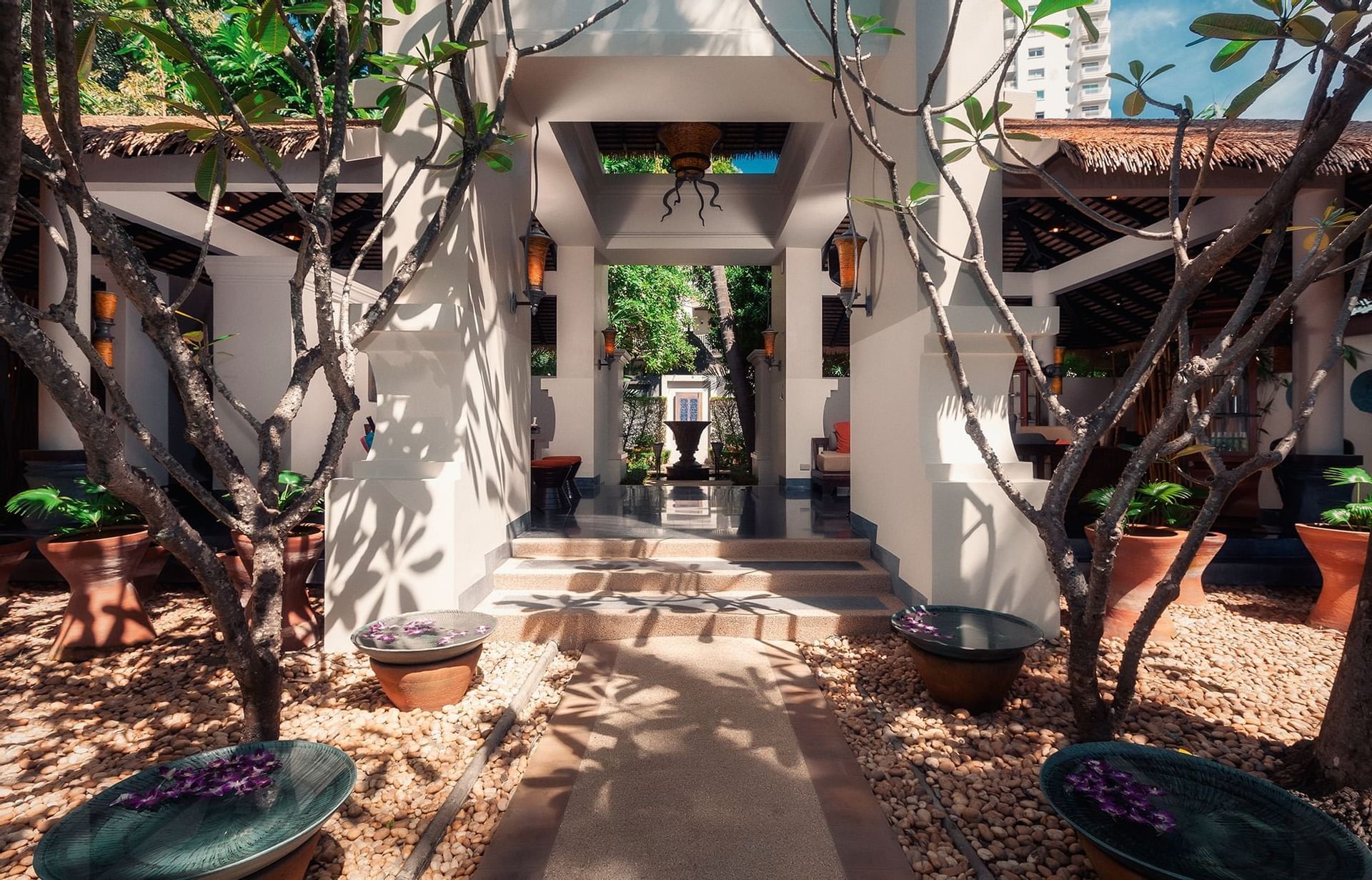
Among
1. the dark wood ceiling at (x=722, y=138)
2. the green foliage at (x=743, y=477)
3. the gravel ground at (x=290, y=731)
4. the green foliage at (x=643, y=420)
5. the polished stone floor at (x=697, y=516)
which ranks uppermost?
the dark wood ceiling at (x=722, y=138)

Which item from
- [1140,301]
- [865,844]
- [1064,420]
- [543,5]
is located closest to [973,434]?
[1064,420]

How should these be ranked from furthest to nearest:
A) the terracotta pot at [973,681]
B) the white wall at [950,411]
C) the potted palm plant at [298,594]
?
1. the potted palm plant at [298,594]
2. the white wall at [950,411]
3. the terracotta pot at [973,681]

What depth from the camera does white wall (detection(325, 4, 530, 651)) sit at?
10.9ft

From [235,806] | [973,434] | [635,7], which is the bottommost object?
[235,806]

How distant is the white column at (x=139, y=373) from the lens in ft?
23.3

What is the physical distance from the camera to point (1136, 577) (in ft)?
11.7

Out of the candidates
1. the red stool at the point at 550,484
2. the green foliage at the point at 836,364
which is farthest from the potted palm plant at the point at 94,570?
the green foliage at the point at 836,364

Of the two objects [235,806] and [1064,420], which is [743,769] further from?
[1064,420]

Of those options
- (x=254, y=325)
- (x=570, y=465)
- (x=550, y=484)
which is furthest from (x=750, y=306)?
(x=254, y=325)

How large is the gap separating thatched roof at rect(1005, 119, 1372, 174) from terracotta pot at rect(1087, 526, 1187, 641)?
2.46m

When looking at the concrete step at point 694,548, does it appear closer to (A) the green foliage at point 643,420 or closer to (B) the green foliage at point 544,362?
(A) the green foliage at point 643,420

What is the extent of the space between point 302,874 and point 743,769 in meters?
1.34

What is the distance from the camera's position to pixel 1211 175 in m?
4.77

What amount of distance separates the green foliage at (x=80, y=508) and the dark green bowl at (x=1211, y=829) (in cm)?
456
